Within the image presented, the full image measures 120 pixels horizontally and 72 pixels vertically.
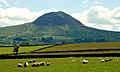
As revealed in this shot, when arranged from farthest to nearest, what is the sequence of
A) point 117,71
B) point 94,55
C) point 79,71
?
1. point 94,55
2. point 79,71
3. point 117,71

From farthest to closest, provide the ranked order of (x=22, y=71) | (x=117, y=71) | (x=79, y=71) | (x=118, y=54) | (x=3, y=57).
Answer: (x=3, y=57), (x=118, y=54), (x=22, y=71), (x=79, y=71), (x=117, y=71)

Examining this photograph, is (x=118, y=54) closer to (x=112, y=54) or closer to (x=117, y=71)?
(x=112, y=54)

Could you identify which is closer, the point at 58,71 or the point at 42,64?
the point at 58,71

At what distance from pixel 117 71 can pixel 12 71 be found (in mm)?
15805

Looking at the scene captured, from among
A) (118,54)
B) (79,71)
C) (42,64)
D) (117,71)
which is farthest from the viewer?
(118,54)

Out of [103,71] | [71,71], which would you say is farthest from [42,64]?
[103,71]

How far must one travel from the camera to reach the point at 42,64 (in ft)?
180

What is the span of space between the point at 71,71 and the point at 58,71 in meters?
1.91

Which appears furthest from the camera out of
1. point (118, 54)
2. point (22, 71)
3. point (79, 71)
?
point (118, 54)

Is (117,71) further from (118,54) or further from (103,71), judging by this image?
(118,54)

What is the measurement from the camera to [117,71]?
3753cm

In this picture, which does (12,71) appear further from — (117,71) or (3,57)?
(3,57)

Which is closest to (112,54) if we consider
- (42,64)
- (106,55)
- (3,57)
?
(106,55)

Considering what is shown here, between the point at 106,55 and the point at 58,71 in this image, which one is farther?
the point at 106,55
